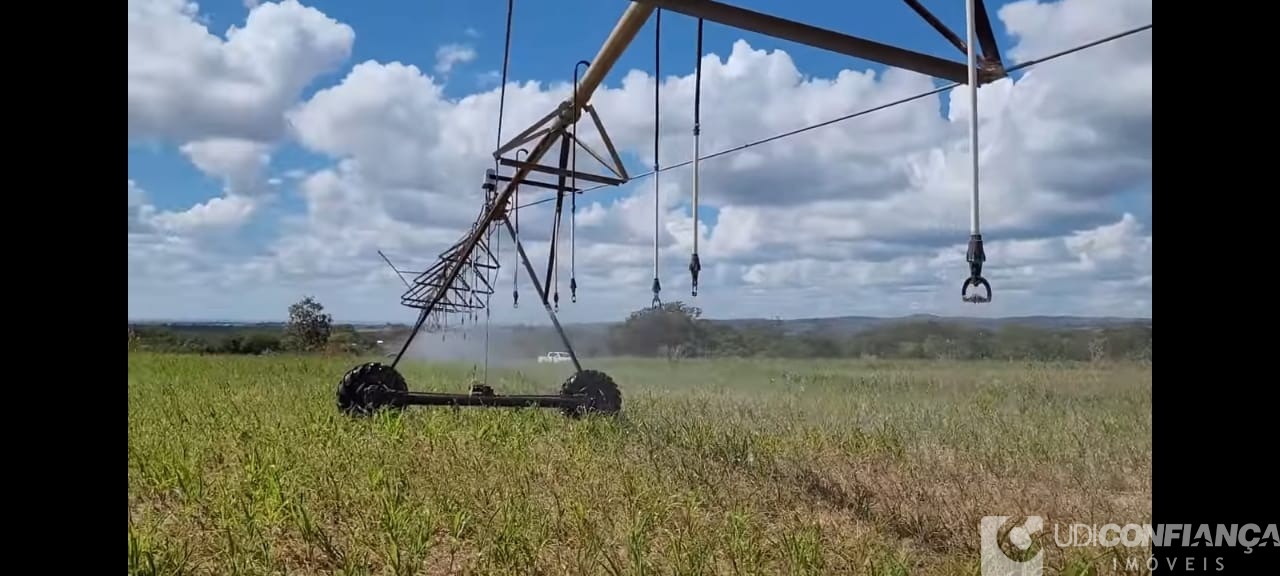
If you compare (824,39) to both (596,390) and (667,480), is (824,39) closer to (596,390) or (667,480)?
(667,480)

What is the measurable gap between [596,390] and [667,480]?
282 centimetres

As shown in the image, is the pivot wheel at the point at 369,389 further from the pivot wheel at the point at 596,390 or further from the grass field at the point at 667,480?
the pivot wheel at the point at 596,390

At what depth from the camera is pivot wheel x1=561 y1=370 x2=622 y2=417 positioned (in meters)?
6.68

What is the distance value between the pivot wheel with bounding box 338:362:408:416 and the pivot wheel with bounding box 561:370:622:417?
146cm

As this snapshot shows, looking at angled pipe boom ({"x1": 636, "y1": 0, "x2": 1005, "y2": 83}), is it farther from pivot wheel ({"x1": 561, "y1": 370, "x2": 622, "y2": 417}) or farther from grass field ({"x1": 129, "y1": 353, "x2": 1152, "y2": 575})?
pivot wheel ({"x1": 561, "y1": 370, "x2": 622, "y2": 417})

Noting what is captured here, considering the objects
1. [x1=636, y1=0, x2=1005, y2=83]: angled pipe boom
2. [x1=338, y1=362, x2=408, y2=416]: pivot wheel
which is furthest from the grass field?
[x1=636, y1=0, x2=1005, y2=83]: angled pipe boom

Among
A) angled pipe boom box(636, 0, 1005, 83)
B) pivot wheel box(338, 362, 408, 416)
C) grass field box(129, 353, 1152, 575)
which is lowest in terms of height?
grass field box(129, 353, 1152, 575)

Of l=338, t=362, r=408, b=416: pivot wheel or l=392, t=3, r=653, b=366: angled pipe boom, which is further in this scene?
l=338, t=362, r=408, b=416: pivot wheel

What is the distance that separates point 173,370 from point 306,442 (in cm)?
963

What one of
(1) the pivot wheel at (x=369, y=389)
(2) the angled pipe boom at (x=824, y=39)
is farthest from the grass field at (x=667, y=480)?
A: (2) the angled pipe boom at (x=824, y=39)
